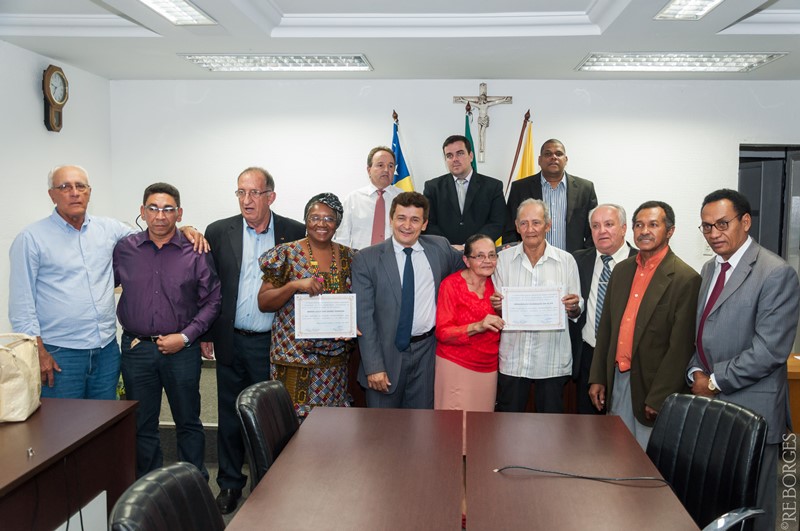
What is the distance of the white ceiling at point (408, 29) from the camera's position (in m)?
4.39

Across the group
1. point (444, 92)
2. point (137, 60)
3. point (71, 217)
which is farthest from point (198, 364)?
point (444, 92)

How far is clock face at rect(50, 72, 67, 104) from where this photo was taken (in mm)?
5511

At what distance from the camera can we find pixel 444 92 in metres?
6.47

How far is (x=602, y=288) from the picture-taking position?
367 centimetres

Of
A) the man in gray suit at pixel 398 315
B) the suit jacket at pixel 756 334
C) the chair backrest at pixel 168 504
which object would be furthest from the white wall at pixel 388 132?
the chair backrest at pixel 168 504

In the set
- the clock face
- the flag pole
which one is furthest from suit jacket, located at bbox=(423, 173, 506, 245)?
the clock face

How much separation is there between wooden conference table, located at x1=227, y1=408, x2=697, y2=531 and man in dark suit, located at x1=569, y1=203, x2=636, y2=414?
1020 mm

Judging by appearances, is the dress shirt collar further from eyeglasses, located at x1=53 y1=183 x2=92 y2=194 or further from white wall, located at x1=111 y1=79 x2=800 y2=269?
white wall, located at x1=111 y1=79 x2=800 y2=269

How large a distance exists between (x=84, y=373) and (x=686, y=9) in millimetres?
4340

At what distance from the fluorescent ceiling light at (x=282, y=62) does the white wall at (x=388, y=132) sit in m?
0.58

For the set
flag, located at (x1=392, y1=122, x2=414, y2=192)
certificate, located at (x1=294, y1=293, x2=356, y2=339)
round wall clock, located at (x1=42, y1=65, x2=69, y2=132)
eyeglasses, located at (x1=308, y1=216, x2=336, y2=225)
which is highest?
round wall clock, located at (x1=42, y1=65, x2=69, y2=132)

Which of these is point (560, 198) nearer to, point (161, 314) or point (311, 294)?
point (311, 294)

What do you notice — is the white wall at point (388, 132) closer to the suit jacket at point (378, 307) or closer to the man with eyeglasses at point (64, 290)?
the man with eyeglasses at point (64, 290)

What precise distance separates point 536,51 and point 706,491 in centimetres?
393
